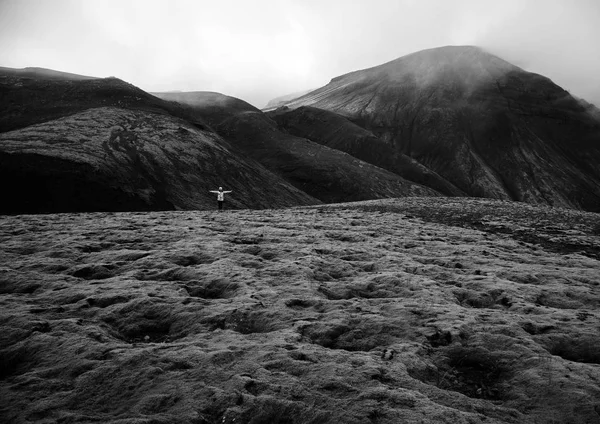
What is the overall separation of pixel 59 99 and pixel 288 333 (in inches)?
3739

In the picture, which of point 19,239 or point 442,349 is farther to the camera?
point 19,239

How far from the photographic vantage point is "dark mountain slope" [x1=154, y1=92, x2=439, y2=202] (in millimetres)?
111812

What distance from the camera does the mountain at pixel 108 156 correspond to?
144 feet

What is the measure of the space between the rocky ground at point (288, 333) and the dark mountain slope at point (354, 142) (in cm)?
14558

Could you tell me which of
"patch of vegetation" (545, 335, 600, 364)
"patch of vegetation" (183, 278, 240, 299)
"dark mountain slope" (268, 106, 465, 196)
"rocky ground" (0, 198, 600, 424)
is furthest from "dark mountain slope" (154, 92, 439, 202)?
"patch of vegetation" (545, 335, 600, 364)

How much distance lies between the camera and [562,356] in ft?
29.7

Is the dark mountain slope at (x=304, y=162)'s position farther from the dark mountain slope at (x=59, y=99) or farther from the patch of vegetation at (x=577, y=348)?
the patch of vegetation at (x=577, y=348)

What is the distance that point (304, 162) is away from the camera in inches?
4811

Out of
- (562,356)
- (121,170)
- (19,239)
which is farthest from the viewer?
(121,170)

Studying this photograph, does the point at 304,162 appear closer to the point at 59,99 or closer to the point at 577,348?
the point at 59,99

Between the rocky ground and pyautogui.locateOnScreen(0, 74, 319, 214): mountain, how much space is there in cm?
3028

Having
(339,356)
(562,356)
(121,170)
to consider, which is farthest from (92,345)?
(121,170)

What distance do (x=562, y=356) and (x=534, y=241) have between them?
16000mm

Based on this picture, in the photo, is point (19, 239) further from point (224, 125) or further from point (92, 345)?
point (224, 125)
